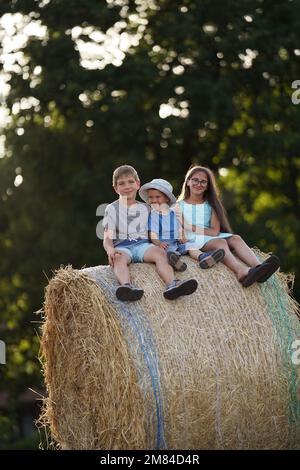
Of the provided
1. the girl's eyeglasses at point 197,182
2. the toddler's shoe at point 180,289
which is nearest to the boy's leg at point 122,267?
the toddler's shoe at point 180,289

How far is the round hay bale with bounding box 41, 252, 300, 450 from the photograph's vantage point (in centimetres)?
650

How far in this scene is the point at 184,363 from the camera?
657cm

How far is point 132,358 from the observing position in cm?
650

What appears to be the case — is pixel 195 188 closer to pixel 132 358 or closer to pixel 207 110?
pixel 132 358

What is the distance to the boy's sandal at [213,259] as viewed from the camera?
278 inches

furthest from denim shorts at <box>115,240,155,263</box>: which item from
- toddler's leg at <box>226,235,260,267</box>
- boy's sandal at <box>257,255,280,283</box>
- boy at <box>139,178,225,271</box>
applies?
boy's sandal at <box>257,255,280,283</box>

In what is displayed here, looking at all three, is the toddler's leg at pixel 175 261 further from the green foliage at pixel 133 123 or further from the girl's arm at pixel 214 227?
the green foliage at pixel 133 123

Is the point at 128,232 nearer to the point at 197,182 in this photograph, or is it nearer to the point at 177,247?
the point at 177,247

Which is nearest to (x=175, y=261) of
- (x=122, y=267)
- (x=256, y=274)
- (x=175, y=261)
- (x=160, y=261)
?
(x=175, y=261)

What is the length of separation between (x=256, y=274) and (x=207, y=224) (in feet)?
2.41

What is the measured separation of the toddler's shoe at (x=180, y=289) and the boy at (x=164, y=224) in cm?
39

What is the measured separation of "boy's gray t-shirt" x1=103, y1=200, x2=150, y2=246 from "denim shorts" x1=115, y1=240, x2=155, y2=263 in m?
0.05

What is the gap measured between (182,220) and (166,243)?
1.13ft

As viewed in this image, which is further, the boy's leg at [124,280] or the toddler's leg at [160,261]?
the toddler's leg at [160,261]
